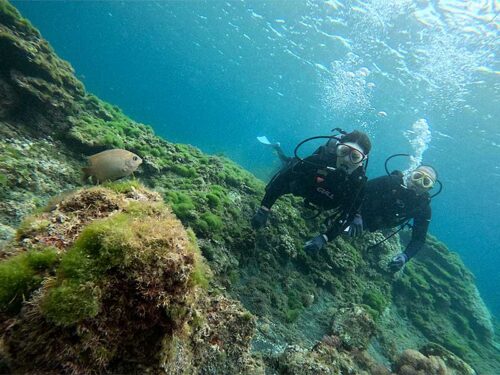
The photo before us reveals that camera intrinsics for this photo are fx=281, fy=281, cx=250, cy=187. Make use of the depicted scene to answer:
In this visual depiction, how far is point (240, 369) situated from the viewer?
3.07 m

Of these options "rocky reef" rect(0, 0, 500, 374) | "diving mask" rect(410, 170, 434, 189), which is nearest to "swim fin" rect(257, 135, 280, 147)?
"rocky reef" rect(0, 0, 500, 374)

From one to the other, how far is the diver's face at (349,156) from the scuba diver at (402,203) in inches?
81.1

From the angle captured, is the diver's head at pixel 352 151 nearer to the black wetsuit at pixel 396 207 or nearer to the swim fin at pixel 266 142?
the black wetsuit at pixel 396 207

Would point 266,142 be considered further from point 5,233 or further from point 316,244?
point 5,233

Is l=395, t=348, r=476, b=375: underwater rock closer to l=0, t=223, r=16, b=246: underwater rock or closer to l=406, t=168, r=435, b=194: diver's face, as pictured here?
l=406, t=168, r=435, b=194: diver's face

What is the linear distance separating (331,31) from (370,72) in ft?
20.8

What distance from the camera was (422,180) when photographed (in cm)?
845

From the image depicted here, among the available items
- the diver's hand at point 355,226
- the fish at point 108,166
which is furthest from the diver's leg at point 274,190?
the fish at point 108,166

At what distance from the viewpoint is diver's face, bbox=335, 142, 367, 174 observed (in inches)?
259

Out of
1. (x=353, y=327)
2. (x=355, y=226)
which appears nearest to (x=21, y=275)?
(x=353, y=327)

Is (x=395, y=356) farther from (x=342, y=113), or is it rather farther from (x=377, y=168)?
(x=377, y=168)

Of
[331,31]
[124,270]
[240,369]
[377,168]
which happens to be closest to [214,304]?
[240,369]

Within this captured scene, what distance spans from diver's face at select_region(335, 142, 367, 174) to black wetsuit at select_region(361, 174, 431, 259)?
2229 millimetres

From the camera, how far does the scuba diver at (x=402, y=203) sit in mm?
8516
